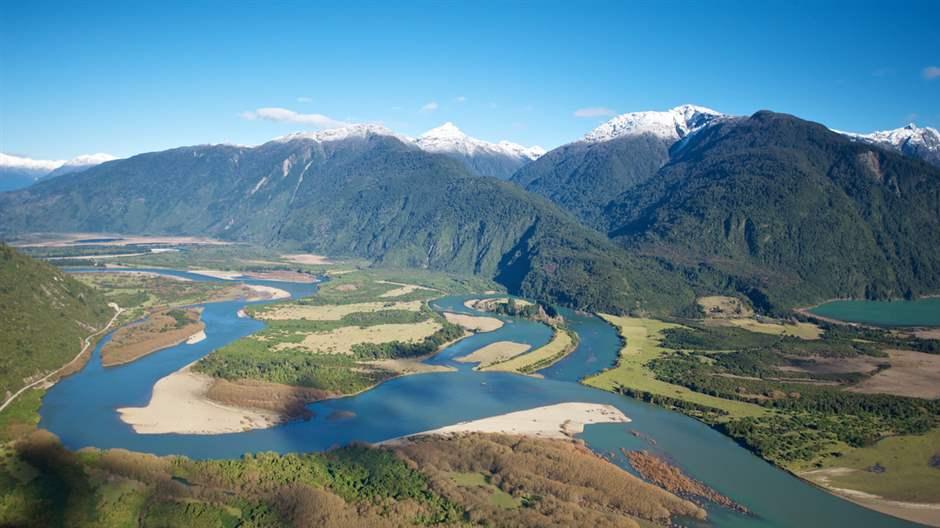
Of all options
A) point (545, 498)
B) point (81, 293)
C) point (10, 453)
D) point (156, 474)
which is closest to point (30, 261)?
point (81, 293)

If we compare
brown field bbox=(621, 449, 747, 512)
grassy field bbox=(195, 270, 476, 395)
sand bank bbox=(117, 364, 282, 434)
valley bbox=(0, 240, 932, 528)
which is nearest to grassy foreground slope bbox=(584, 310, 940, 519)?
valley bbox=(0, 240, 932, 528)

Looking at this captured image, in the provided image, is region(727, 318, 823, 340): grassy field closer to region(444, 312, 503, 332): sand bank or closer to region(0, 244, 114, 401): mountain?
region(444, 312, 503, 332): sand bank

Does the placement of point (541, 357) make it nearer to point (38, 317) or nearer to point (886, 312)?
point (38, 317)

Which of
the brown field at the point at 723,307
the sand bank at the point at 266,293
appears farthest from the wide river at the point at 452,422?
the brown field at the point at 723,307

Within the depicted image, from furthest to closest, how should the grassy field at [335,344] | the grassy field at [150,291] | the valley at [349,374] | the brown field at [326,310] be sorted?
the grassy field at [150,291] < the brown field at [326,310] < the grassy field at [335,344] < the valley at [349,374]

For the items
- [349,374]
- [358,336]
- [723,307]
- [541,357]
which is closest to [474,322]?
[358,336]

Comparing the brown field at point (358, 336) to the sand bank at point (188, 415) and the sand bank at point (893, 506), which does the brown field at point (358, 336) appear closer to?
the sand bank at point (188, 415)

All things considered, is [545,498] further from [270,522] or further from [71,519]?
[71,519]

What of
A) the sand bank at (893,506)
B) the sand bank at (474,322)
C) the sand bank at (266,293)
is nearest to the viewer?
the sand bank at (893,506)
